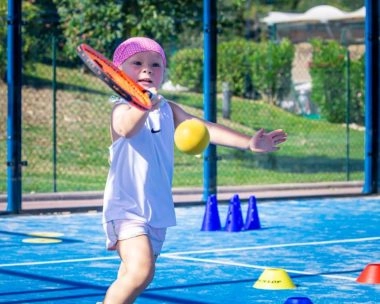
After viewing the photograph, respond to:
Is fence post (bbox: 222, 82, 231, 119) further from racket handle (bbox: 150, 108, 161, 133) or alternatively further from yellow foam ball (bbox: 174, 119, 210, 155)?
yellow foam ball (bbox: 174, 119, 210, 155)

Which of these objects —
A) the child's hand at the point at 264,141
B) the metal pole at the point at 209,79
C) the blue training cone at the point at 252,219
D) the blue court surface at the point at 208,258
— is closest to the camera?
the child's hand at the point at 264,141

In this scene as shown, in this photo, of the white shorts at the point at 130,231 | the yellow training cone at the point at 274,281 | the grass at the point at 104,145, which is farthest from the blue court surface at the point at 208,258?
the grass at the point at 104,145

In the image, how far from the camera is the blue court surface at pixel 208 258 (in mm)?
9477

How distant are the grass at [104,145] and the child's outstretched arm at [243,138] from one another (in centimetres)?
1217

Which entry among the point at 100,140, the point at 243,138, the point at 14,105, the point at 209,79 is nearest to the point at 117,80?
the point at 243,138

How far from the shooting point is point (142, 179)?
7305 millimetres

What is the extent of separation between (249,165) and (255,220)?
10.8 metres

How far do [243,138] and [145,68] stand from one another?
2.40ft

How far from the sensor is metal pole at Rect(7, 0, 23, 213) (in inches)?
597

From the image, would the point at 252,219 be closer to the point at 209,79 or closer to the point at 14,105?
the point at 209,79

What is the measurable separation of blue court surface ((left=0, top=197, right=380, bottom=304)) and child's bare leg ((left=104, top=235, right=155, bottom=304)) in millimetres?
2096

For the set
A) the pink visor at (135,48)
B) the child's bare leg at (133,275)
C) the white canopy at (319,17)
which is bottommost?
the child's bare leg at (133,275)

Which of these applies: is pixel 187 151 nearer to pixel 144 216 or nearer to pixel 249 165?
pixel 144 216

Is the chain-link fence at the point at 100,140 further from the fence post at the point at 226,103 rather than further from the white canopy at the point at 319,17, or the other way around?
the white canopy at the point at 319,17
